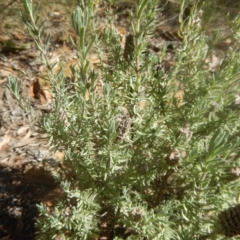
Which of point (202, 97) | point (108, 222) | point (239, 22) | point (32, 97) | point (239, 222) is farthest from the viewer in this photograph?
point (32, 97)

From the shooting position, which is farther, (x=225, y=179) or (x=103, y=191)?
(x=225, y=179)

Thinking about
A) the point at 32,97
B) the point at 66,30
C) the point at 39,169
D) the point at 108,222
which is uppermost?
the point at 66,30

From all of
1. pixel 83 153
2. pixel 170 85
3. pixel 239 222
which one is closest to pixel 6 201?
pixel 83 153

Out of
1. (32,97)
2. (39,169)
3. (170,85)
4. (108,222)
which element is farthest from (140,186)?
(32,97)

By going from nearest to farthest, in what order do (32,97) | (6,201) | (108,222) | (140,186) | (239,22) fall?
(239,22) → (140,186) → (108,222) → (6,201) → (32,97)

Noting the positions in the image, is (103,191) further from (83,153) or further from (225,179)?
(225,179)

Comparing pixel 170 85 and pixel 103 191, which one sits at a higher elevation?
pixel 170 85
